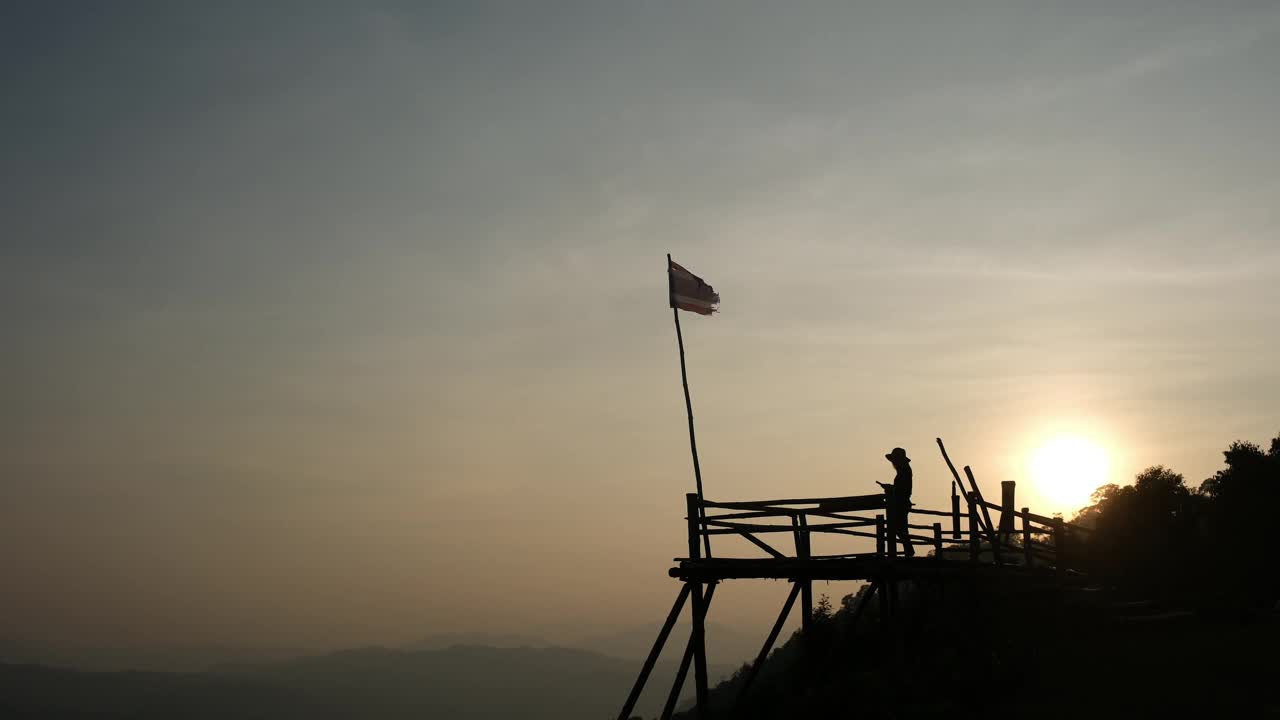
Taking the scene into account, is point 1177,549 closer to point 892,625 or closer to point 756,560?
point 892,625

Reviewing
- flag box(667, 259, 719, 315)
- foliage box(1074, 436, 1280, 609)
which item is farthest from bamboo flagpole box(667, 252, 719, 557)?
foliage box(1074, 436, 1280, 609)

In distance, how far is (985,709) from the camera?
2606 cm

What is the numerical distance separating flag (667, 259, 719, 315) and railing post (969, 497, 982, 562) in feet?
26.9

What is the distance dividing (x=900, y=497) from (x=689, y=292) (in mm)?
8126

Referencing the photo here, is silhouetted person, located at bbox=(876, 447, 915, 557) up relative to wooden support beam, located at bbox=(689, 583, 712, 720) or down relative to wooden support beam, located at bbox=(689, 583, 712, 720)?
up

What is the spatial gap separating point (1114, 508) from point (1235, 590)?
368 inches

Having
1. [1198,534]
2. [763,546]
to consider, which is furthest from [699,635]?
[1198,534]

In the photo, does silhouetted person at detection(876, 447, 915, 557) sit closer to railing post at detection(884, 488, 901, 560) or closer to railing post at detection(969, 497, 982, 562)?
railing post at detection(884, 488, 901, 560)

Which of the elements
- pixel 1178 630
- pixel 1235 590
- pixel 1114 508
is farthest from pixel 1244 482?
pixel 1178 630

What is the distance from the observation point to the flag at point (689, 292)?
2933 centimetres

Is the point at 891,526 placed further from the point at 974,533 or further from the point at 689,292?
the point at 689,292

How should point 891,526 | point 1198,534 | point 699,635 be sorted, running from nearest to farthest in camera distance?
point 891,526
point 699,635
point 1198,534

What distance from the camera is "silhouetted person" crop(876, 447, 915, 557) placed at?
2447 cm

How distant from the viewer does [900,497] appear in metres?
24.7
